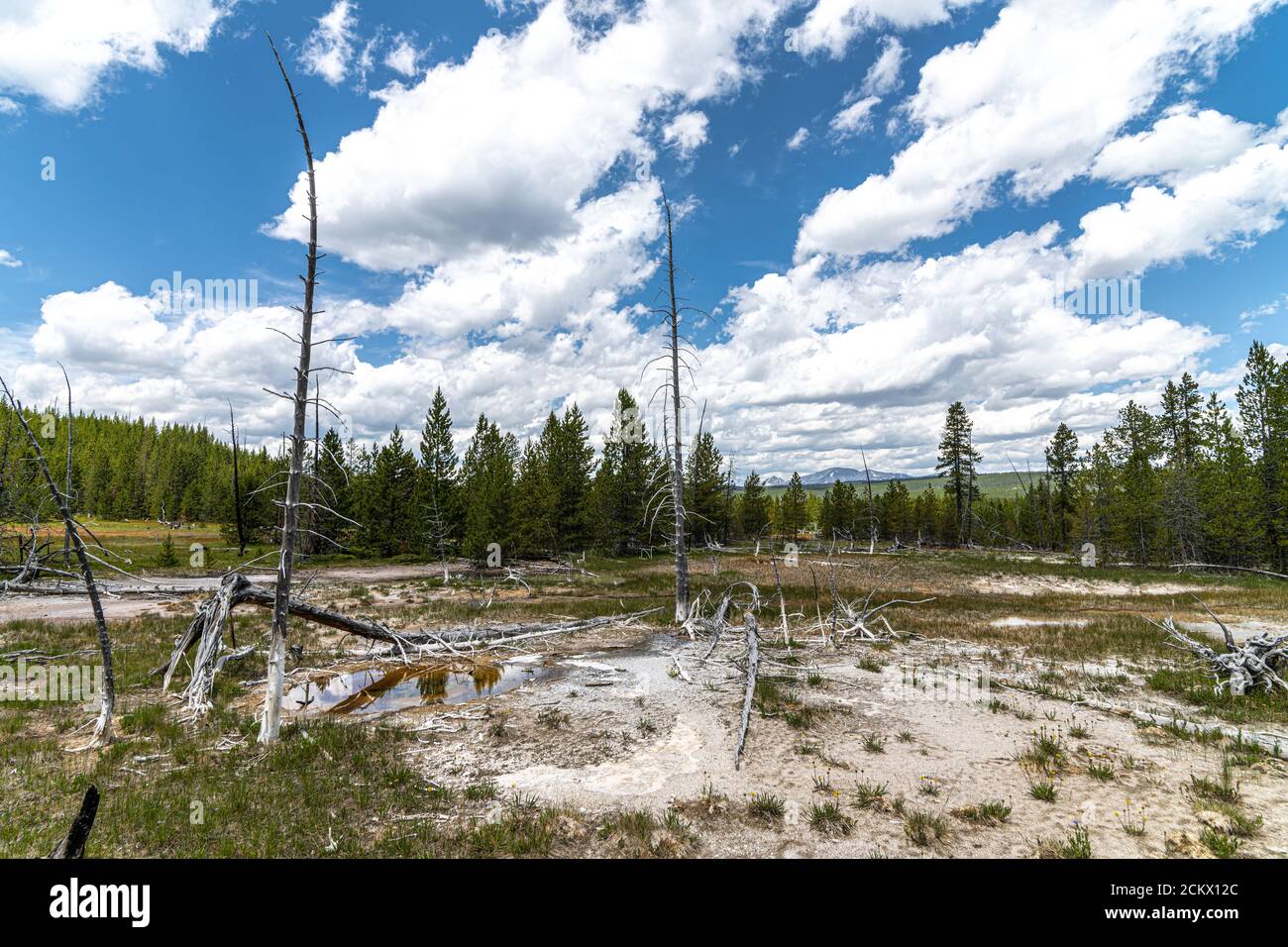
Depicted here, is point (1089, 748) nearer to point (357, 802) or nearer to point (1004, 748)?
point (1004, 748)

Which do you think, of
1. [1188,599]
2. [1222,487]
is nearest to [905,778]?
[1188,599]

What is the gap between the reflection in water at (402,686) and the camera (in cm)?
1054

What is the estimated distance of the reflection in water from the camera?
34.6ft

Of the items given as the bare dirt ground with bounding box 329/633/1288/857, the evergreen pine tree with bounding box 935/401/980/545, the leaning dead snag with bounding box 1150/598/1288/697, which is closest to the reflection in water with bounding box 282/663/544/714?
the bare dirt ground with bounding box 329/633/1288/857

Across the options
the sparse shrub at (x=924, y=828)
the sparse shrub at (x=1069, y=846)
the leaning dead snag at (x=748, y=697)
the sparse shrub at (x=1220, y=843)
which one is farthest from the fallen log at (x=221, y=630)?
the sparse shrub at (x=1220, y=843)

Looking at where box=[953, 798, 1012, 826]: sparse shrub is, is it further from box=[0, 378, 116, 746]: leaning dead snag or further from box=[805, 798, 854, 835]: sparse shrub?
box=[0, 378, 116, 746]: leaning dead snag

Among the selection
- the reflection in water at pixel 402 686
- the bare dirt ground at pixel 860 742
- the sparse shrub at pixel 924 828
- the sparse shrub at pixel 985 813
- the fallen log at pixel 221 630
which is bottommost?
the reflection in water at pixel 402 686

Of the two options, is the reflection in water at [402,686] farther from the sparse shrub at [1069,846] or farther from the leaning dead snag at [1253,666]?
the leaning dead snag at [1253,666]

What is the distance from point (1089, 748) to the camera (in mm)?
7848

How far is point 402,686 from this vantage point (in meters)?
12.0

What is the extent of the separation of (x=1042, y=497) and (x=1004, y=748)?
3144 inches

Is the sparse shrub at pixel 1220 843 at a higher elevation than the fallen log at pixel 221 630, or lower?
lower

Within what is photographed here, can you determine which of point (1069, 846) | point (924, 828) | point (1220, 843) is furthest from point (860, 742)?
point (1220, 843)
